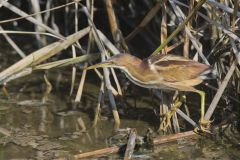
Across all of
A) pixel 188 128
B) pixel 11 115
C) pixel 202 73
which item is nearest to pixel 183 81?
pixel 202 73

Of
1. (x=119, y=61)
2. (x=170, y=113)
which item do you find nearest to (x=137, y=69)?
(x=119, y=61)

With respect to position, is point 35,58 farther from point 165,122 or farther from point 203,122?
point 203,122

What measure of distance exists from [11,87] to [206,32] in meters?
1.66

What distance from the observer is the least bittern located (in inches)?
139

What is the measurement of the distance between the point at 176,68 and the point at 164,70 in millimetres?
75

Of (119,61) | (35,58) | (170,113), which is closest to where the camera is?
(119,61)

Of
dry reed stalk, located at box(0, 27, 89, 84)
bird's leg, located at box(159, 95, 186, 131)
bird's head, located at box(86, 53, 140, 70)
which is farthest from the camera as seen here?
dry reed stalk, located at box(0, 27, 89, 84)

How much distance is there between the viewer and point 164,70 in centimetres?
356

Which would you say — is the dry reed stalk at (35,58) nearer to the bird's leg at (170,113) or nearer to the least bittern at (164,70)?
the least bittern at (164,70)

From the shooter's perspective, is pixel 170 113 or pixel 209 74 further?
pixel 170 113

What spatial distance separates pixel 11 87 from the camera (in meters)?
4.71

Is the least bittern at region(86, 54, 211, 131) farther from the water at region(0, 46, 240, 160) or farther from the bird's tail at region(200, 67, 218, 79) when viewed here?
the water at region(0, 46, 240, 160)

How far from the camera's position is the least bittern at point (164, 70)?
3.54 meters

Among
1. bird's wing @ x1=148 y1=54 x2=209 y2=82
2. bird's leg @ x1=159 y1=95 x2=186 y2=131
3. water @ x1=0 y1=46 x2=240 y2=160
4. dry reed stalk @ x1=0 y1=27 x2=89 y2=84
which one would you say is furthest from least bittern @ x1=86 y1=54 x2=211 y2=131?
dry reed stalk @ x1=0 y1=27 x2=89 y2=84
